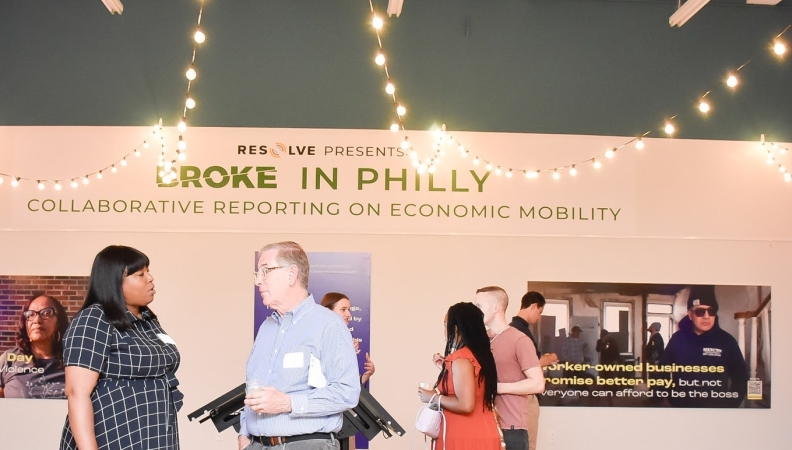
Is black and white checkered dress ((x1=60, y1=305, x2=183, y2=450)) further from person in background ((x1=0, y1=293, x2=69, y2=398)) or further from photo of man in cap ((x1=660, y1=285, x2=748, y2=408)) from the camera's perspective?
photo of man in cap ((x1=660, y1=285, x2=748, y2=408))

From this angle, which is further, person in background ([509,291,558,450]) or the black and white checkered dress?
person in background ([509,291,558,450])

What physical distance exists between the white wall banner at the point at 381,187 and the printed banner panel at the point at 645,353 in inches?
26.1

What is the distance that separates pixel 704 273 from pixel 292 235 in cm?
351

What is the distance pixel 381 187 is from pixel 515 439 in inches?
125

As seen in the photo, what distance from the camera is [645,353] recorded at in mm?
6871

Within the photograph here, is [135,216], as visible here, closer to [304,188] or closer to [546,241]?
[304,188]

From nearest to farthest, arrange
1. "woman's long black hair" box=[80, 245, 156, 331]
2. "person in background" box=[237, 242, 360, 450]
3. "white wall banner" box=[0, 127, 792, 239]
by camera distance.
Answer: "person in background" box=[237, 242, 360, 450], "woman's long black hair" box=[80, 245, 156, 331], "white wall banner" box=[0, 127, 792, 239]

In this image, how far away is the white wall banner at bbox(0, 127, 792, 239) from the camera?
273 inches

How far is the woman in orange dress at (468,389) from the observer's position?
380cm

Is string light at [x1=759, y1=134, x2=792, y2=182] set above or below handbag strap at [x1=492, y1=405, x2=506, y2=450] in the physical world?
above

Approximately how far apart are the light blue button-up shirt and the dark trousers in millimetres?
1603

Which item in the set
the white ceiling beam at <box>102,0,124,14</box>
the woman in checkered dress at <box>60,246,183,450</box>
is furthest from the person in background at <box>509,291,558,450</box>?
the white ceiling beam at <box>102,0,124,14</box>

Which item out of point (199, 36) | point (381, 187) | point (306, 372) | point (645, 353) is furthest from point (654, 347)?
point (306, 372)

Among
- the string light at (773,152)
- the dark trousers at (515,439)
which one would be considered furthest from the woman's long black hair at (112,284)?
the string light at (773,152)
